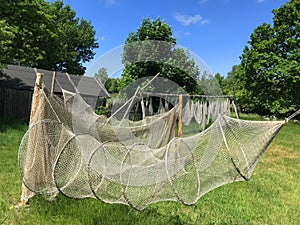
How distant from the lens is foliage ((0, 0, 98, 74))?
37.3ft

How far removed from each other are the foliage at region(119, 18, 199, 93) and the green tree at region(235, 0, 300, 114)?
1128 centimetres

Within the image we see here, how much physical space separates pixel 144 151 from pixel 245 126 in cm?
105

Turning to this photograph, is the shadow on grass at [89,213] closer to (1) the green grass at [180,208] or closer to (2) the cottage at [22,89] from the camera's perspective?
(1) the green grass at [180,208]

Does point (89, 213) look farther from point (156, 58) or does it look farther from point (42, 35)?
point (42, 35)

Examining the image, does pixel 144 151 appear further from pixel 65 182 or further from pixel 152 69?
pixel 152 69

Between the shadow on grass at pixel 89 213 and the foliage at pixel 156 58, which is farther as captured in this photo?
the foliage at pixel 156 58

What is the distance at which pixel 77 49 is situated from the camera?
31547 millimetres

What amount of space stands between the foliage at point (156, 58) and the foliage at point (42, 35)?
3.90 metres

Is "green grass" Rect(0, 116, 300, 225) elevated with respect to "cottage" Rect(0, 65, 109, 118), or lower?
lower

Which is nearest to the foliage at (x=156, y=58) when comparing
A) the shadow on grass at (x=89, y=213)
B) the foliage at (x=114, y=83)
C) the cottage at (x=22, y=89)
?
the foliage at (x=114, y=83)

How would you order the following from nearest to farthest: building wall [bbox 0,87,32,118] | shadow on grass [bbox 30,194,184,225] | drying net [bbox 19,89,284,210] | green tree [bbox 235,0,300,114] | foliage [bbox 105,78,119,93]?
drying net [bbox 19,89,284,210] < shadow on grass [bbox 30,194,184,225] < foliage [bbox 105,78,119,93] < building wall [bbox 0,87,32,118] < green tree [bbox 235,0,300,114]

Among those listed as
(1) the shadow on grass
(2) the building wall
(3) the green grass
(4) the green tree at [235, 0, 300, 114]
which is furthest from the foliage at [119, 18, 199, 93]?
(4) the green tree at [235, 0, 300, 114]

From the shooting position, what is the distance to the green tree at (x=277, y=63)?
19.7 m

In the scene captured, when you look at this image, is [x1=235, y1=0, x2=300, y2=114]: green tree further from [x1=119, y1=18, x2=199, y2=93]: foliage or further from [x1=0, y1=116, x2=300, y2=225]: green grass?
[x1=0, y1=116, x2=300, y2=225]: green grass
